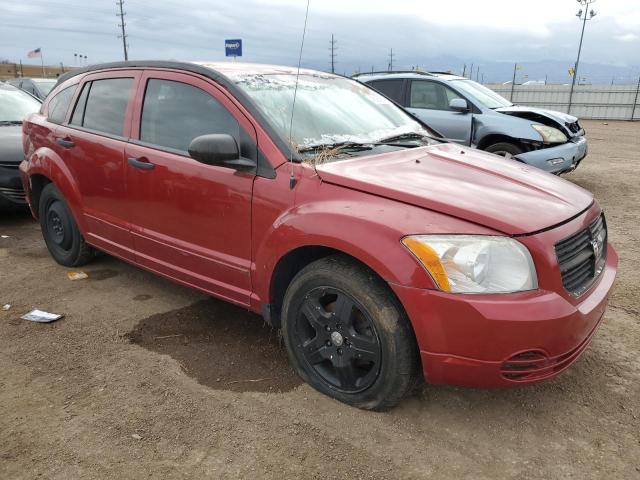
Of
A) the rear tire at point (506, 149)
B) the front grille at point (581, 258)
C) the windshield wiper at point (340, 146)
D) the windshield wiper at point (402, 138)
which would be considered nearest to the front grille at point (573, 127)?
the rear tire at point (506, 149)

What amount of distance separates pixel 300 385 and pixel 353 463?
665 millimetres

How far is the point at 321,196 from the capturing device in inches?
101

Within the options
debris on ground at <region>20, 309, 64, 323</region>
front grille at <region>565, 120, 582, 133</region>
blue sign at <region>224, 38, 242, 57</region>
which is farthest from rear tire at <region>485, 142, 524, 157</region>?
blue sign at <region>224, 38, 242, 57</region>

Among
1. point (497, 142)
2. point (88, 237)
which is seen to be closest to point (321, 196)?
point (88, 237)

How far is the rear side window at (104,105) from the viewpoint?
3.69 m

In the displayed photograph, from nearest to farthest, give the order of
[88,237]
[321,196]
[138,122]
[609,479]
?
[609,479] < [321,196] < [138,122] < [88,237]

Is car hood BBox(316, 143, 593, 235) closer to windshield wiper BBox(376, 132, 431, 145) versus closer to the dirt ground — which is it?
windshield wiper BBox(376, 132, 431, 145)

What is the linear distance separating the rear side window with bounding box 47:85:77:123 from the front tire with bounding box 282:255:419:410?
286 cm

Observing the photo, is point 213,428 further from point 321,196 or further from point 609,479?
point 609,479

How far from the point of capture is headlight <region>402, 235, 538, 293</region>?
217cm

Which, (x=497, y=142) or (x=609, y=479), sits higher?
(x=497, y=142)

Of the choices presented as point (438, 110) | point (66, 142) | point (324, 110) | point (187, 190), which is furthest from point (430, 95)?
point (187, 190)

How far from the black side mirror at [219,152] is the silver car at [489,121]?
14.7 ft

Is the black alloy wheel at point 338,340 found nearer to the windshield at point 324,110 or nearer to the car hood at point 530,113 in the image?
the windshield at point 324,110
